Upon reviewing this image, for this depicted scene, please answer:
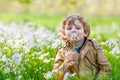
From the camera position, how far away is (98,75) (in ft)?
15.9

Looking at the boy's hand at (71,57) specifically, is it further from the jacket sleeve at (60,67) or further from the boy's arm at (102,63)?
the boy's arm at (102,63)

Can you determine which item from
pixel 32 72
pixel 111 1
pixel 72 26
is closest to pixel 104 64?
pixel 72 26

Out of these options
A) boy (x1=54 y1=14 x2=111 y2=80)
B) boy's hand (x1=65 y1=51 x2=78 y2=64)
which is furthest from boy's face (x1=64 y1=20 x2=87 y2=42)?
boy's hand (x1=65 y1=51 x2=78 y2=64)

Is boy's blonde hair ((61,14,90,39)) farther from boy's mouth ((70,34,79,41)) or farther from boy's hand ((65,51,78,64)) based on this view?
boy's hand ((65,51,78,64))

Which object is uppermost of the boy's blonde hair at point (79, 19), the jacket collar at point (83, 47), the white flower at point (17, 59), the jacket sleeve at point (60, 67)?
the boy's blonde hair at point (79, 19)

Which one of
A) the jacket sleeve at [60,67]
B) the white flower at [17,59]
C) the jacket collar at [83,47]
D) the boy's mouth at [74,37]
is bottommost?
the jacket sleeve at [60,67]

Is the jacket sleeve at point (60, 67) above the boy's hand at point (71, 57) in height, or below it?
below

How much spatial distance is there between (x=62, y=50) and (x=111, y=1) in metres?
18.2

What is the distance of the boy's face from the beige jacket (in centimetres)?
9

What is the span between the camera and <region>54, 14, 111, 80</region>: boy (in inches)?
190

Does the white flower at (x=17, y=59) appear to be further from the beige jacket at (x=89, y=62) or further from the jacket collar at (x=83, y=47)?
the jacket collar at (x=83, y=47)

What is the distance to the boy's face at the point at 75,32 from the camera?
4832mm

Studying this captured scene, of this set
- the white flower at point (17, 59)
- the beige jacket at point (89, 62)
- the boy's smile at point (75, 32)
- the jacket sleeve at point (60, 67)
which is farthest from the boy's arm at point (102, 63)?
the white flower at point (17, 59)

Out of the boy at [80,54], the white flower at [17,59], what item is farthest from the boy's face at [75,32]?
the white flower at [17,59]
